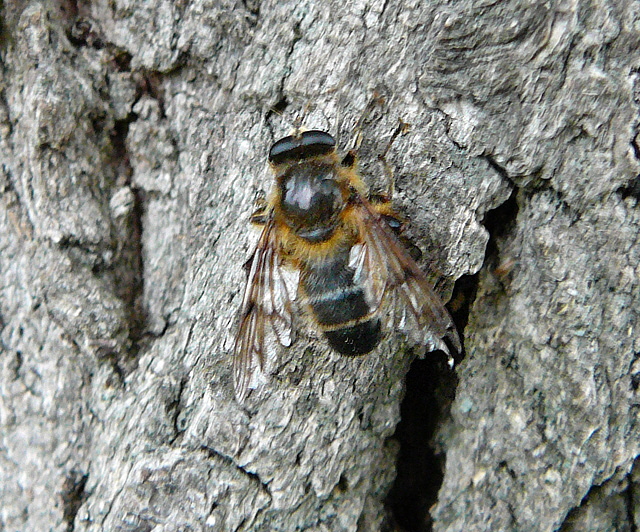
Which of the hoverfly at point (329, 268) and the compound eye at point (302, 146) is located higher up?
the compound eye at point (302, 146)

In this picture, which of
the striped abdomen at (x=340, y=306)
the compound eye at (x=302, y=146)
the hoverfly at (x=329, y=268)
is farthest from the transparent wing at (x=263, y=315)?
the compound eye at (x=302, y=146)

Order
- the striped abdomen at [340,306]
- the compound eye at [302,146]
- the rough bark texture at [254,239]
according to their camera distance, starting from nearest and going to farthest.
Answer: the rough bark texture at [254,239] → the striped abdomen at [340,306] → the compound eye at [302,146]

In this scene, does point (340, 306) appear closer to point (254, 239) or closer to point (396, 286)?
point (396, 286)

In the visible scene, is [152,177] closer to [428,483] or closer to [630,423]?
[428,483]

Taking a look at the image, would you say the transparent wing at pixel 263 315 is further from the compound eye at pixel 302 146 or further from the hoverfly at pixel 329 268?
the compound eye at pixel 302 146

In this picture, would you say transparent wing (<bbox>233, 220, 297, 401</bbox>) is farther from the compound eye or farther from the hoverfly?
the compound eye

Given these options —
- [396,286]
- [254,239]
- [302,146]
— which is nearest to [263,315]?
[254,239]
